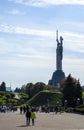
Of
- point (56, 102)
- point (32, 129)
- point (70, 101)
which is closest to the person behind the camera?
point (32, 129)

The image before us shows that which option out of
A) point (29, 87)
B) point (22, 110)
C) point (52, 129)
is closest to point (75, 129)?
point (52, 129)

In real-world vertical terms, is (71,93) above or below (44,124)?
above

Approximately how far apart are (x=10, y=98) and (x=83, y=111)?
73.9m

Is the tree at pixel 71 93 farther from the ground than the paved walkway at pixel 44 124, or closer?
farther from the ground

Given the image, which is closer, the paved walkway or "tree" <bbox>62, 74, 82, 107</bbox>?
the paved walkway

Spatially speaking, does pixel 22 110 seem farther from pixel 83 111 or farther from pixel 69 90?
pixel 69 90

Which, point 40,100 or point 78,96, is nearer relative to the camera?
point 78,96

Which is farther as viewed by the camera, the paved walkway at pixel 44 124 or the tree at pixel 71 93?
the tree at pixel 71 93

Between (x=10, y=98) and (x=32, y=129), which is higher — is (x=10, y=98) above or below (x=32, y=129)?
above

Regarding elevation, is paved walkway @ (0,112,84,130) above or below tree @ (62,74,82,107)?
below

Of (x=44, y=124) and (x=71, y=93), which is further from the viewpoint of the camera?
(x=71, y=93)

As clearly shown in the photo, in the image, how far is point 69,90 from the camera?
99000 millimetres

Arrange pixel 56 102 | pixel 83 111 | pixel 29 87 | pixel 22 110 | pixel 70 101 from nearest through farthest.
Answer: pixel 83 111
pixel 22 110
pixel 70 101
pixel 56 102
pixel 29 87

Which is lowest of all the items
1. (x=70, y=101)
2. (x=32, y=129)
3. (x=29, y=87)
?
(x=32, y=129)
